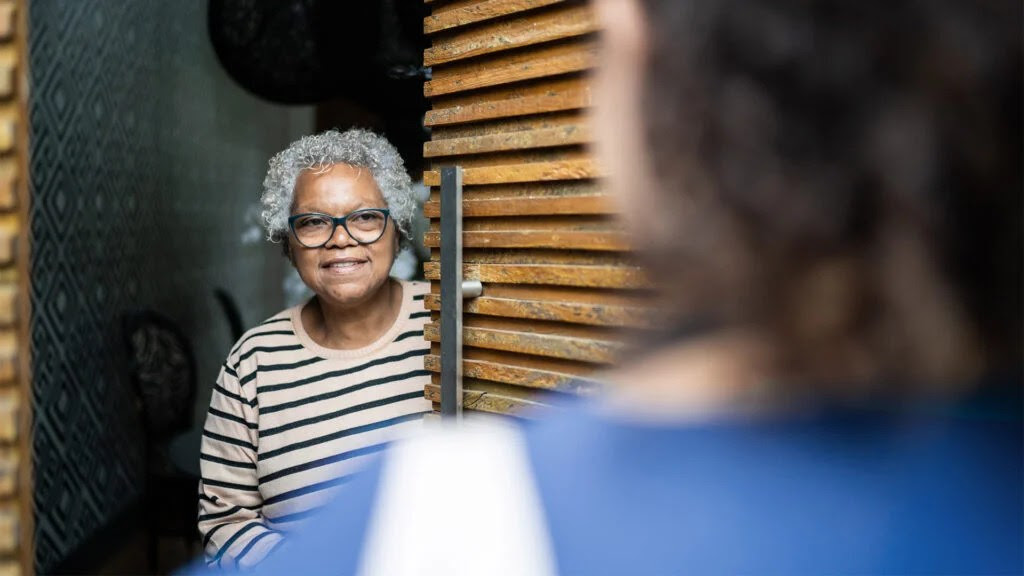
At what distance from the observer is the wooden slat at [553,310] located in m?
0.93

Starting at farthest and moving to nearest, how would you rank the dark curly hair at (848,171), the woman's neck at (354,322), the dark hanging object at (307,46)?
the dark hanging object at (307,46) → the woman's neck at (354,322) → the dark curly hair at (848,171)

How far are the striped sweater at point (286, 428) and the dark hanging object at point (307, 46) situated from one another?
41.6 inches

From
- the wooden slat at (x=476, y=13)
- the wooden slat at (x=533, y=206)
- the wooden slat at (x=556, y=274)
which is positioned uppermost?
the wooden slat at (x=476, y=13)

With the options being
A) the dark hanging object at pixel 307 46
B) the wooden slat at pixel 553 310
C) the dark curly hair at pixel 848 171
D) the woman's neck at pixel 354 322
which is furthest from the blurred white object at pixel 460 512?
the dark hanging object at pixel 307 46

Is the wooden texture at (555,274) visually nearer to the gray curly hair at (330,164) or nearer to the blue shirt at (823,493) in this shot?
the blue shirt at (823,493)

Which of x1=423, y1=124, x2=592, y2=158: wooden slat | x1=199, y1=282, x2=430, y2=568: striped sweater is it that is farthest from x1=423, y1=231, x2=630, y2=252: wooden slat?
x1=199, y1=282, x2=430, y2=568: striped sweater

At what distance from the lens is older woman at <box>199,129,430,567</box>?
1.61 meters

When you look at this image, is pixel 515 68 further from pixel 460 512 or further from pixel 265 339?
pixel 265 339

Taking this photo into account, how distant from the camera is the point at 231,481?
163 cm

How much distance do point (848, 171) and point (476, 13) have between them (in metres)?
0.79

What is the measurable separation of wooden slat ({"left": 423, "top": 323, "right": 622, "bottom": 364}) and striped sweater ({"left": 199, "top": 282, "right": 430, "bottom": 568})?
0.49 meters

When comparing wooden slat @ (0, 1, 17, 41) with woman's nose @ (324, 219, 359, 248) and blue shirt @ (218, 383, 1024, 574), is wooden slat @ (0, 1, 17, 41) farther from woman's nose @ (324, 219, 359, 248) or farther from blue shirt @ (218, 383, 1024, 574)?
blue shirt @ (218, 383, 1024, 574)

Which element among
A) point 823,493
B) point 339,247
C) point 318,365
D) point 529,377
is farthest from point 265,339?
point 823,493

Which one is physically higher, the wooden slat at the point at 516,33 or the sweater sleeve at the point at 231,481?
the wooden slat at the point at 516,33
